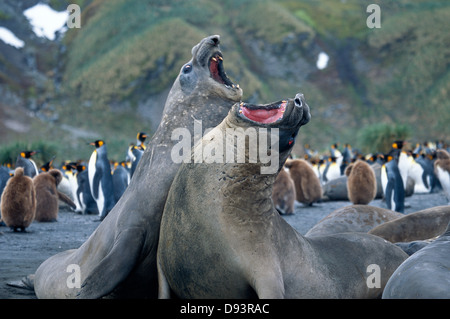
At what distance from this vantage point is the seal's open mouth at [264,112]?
2885 mm

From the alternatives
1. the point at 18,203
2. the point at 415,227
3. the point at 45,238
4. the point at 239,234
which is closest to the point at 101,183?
the point at 18,203

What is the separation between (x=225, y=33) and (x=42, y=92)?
16754 mm

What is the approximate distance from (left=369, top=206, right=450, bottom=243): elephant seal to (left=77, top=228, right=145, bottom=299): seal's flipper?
2.30 meters

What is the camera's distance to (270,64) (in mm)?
49594

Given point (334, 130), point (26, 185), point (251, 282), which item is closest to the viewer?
point (251, 282)

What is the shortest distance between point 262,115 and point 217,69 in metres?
1.28

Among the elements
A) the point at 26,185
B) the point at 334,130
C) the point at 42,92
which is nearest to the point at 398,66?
the point at 334,130

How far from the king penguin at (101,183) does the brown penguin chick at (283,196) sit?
330 cm

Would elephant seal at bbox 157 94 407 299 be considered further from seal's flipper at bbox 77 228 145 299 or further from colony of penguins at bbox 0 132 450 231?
colony of penguins at bbox 0 132 450 231

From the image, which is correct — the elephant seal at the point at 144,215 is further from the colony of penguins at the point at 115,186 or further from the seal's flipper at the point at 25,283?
the colony of penguins at the point at 115,186

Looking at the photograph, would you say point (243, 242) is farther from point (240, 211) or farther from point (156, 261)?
point (156, 261)

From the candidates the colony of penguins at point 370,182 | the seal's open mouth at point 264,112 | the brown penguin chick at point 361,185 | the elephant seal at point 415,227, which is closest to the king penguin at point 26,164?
the colony of penguins at point 370,182

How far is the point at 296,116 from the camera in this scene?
2871mm

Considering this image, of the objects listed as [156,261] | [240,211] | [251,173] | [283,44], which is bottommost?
[156,261]
